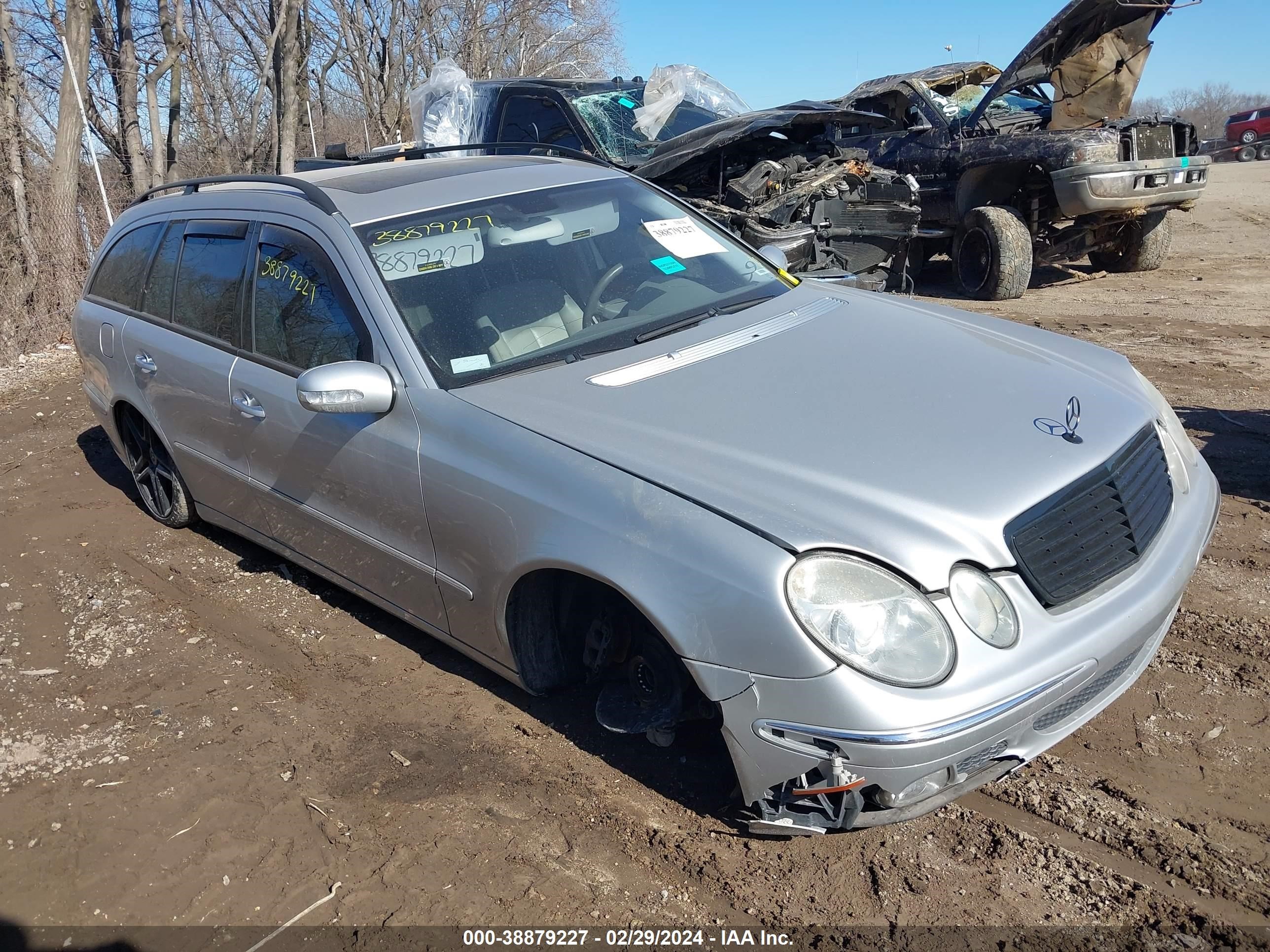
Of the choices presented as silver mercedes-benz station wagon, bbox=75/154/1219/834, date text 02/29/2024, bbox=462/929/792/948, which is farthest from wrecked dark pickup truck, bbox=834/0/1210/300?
date text 02/29/2024, bbox=462/929/792/948

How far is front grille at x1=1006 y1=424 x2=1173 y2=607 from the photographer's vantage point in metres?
2.46

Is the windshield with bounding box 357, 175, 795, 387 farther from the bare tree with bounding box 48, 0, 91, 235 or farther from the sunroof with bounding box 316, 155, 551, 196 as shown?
the bare tree with bounding box 48, 0, 91, 235

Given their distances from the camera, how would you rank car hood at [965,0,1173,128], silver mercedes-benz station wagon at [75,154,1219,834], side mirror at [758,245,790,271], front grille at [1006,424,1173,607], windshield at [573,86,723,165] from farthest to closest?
car hood at [965,0,1173,128], windshield at [573,86,723,165], side mirror at [758,245,790,271], front grille at [1006,424,1173,607], silver mercedes-benz station wagon at [75,154,1219,834]

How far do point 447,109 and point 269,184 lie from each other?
6.46 meters

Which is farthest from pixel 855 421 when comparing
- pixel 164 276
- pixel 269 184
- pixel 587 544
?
pixel 164 276

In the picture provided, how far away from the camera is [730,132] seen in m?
7.80

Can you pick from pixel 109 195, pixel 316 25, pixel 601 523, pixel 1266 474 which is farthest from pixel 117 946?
pixel 316 25

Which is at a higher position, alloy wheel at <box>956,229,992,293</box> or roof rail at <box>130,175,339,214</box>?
roof rail at <box>130,175,339,214</box>

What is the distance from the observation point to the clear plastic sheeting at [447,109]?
9.91 metres

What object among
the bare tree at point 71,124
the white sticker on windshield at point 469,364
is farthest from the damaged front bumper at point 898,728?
the bare tree at point 71,124

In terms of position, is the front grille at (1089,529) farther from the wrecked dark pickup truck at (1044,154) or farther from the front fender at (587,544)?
the wrecked dark pickup truck at (1044,154)

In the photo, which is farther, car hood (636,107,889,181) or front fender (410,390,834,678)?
car hood (636,107,889,181)

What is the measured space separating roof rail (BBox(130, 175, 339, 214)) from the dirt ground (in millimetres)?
1630

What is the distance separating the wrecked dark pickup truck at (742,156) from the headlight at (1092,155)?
4.37ft
